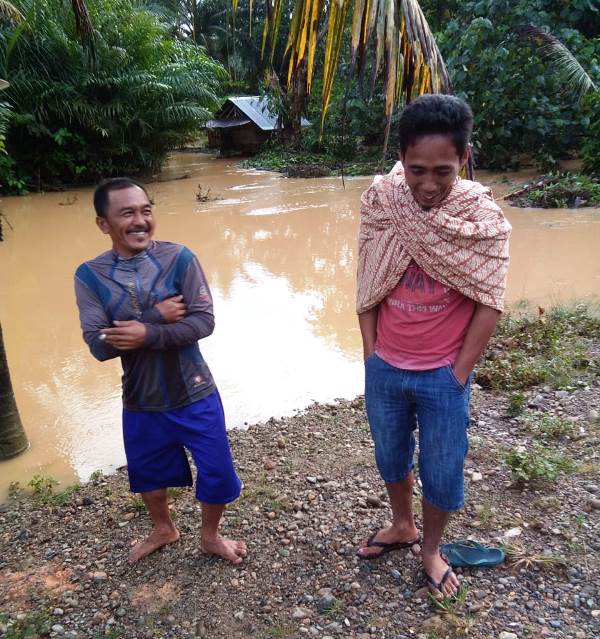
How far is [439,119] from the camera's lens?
154 centimetres

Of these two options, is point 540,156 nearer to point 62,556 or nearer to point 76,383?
point 76,383

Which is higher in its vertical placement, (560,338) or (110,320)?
(110,320)

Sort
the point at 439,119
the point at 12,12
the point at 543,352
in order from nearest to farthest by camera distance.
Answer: the point at 439,119 < the point at 543,352 < the point at 12,12

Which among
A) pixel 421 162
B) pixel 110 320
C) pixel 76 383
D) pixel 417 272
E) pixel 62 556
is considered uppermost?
pixel 421 162

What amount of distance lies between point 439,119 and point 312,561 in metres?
1.71

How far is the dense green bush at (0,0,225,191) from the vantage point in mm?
13531

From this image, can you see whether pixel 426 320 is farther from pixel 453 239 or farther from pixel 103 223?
pixel 103 223

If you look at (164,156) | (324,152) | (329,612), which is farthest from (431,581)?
(324,152)

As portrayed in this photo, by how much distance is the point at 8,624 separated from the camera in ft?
6.56

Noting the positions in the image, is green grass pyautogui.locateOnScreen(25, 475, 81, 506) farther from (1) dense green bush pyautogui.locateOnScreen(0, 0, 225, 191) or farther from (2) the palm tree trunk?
(1) dense green bush pyautogui.locateOnScreen(0, 0, 225, 191)

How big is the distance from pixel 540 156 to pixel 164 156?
10.7 m

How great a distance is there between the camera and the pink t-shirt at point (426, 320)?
5.72ft

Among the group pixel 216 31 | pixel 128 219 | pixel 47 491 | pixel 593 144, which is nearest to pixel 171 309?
pixel 128 219

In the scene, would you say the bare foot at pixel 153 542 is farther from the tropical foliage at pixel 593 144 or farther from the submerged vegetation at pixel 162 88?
the tropical foliage at pixel 593 144
